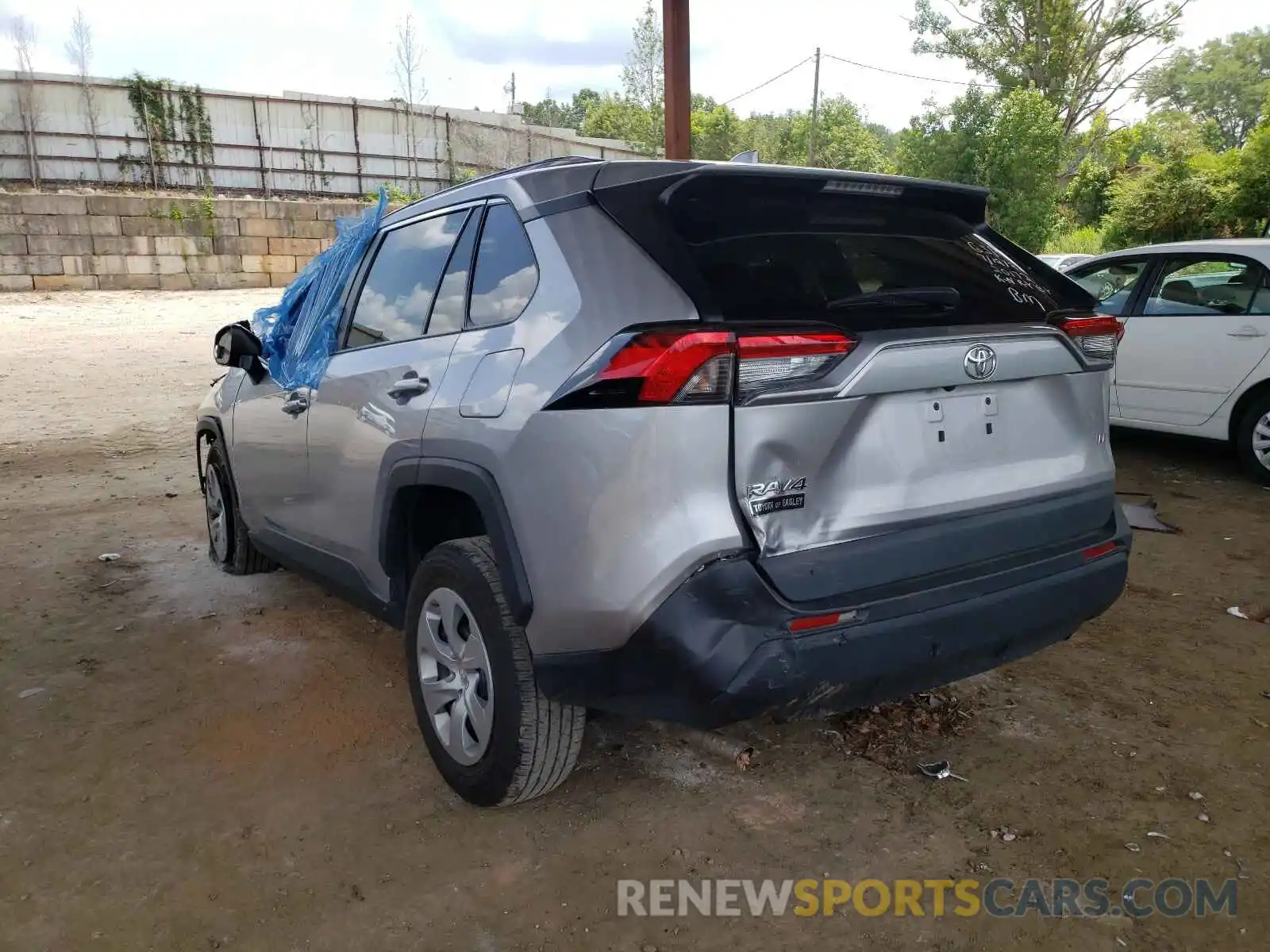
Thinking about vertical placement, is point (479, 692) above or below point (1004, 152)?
below

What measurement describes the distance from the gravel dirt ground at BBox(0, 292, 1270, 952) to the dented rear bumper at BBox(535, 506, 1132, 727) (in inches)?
20.1

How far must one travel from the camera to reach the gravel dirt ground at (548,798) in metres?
2.26

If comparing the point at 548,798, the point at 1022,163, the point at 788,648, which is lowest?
the point at 548,798

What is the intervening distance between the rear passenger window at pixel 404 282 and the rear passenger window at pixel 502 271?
0.23m

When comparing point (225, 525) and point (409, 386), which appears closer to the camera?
point (409, 386)

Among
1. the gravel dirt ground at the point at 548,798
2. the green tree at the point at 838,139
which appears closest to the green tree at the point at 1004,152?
the gravel dirt ground at the point at 548,798

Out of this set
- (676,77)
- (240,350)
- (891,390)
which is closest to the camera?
(891,390)

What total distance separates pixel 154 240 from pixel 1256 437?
2192 centimetres

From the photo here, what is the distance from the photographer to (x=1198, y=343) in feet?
20.7

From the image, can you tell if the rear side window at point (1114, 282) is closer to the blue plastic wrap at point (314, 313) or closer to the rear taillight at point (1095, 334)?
the rear taillight at point (1095, 334)

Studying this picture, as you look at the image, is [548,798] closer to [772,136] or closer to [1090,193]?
[1090,193]

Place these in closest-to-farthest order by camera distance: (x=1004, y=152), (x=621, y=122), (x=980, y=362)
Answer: (x=980, y=362) < (x=1004, y=152) < (x=621, y=122)

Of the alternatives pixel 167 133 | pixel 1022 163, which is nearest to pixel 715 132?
pixel 1022 163

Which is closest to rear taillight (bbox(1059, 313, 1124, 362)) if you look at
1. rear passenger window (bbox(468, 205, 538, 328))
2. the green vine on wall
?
rear passenger window (bbox(468, 205, 538, 328))
